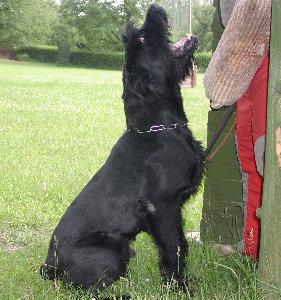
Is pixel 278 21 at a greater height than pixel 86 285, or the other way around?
pixel 278 21

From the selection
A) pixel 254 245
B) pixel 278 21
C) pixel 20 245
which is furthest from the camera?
pixel 20 245

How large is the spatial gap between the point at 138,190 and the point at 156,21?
1136 millimetres

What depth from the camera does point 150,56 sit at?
3580 millimetres

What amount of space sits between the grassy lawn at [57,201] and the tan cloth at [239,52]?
0.96m

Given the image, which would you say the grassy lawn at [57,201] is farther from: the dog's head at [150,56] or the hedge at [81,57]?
the hedge at [81,57]

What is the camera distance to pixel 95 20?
71.6 meters

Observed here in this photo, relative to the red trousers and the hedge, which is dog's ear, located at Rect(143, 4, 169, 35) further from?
the hedge

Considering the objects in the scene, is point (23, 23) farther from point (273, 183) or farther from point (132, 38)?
point (273, 183)

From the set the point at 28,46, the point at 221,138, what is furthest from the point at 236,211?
the point at 28,46

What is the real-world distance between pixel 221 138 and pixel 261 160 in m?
1.27

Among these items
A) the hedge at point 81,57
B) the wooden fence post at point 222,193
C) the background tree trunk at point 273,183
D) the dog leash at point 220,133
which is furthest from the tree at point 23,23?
the background tree trunk at point 273,183

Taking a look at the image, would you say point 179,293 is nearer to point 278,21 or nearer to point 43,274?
point 43,274

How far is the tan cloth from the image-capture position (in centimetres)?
262

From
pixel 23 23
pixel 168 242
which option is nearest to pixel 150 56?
pixel 168 242
